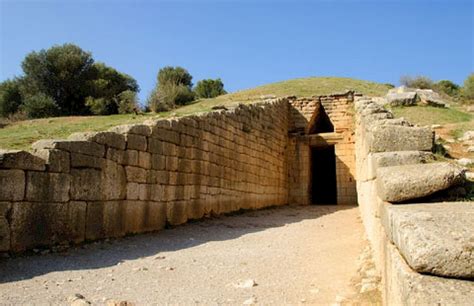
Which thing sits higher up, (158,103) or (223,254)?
(158,103)

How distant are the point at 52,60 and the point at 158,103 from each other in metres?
13.4

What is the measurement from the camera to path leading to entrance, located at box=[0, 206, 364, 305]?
161 inches

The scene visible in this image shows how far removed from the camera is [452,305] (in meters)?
1.82

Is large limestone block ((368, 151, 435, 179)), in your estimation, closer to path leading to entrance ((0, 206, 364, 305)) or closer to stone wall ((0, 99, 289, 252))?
path leading to entrance ((0, 206, 364, 305))

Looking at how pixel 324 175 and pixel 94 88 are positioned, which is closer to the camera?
pixel 324 175

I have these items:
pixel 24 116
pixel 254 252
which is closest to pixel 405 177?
pixel 254 252

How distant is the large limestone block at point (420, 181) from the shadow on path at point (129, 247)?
362 cm

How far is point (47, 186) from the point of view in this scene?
5.55 m

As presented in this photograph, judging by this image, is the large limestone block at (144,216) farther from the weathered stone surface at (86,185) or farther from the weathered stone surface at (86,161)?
the weathered stone surface at (86,161)

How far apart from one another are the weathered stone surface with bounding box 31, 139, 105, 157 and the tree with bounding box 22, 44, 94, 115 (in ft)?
70.3

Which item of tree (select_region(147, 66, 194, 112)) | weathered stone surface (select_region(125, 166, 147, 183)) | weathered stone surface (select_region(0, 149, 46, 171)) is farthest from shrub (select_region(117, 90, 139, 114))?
weathered stone surface (select_region(0, 149, 46, 171))

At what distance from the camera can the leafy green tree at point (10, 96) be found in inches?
1087

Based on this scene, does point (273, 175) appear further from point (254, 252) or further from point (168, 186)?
point (254, 252)

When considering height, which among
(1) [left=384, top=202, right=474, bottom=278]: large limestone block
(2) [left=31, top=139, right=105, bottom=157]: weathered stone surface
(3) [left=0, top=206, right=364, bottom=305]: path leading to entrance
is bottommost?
(3) [left=0, top=206, right=364, bottom=305]: path leading to entrance
